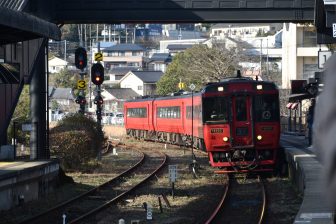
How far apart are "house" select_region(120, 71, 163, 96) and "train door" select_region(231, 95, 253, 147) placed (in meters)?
74.1

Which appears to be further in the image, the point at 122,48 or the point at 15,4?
the point at 122,48

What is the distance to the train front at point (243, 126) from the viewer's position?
19.3 meters

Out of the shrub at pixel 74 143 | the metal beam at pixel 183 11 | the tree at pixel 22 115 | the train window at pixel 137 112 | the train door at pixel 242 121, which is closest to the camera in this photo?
the metal beam at pixel 183 11

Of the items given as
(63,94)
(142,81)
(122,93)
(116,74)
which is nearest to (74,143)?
(63,94)

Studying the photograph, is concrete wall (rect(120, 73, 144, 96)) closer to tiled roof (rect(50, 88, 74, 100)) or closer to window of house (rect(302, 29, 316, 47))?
tiled roof (rect(50, 88, 74, 100))

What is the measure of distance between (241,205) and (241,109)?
5526 millimetres

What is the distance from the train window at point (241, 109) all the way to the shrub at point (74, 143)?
4.61 m

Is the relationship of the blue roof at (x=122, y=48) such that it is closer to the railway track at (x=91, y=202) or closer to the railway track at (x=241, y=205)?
the railway track at (x=91, y=202)

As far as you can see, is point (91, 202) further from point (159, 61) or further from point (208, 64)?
point (159, 61)

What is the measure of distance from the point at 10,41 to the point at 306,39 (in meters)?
47.5

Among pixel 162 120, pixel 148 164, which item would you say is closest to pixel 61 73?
pixel 162 120

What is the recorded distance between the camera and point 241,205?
14508 mm

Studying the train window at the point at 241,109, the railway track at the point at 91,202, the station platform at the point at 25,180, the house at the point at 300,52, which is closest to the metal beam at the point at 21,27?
the station platform at the point at 25,180

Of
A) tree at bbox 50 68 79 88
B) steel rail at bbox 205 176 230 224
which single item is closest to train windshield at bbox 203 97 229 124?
steel rail at bbox 205 176 230 224
